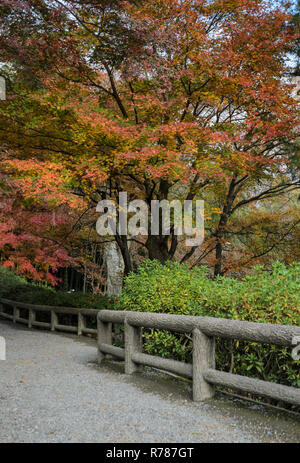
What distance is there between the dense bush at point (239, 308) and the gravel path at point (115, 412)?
421 millimetres

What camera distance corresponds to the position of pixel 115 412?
3982 mm

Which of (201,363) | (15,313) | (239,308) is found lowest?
(15,313)

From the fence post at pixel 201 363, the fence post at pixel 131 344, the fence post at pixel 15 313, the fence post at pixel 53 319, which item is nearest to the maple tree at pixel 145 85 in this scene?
the fence post at pixel 53 319

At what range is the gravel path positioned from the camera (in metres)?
3.37

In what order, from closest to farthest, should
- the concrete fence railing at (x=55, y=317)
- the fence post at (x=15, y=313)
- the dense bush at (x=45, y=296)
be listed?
the concrete fence railing at (x=55, y=317), the dense bush at (x=45, y=296), the fence post at (x=15, y=313)

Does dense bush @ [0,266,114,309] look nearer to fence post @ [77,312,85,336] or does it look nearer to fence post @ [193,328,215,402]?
fence post @ [77,312,85,336]

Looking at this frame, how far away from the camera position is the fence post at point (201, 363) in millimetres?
4305

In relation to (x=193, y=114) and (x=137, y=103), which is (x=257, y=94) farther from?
(x=137, y=103)

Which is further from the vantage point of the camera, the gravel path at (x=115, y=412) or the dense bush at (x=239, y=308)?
the dense bush at (x=239, y=308)

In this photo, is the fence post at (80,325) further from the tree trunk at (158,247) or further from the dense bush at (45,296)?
the tree trunk at (158,247)

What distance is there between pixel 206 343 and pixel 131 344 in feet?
4.91

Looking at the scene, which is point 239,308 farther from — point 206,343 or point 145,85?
point 145,85

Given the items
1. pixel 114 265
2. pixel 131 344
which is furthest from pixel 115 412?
pixel 114 265

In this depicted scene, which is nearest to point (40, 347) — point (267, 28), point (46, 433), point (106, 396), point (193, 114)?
point (106, 396)
